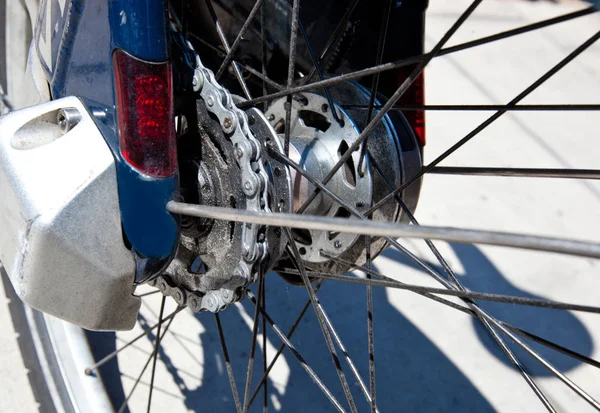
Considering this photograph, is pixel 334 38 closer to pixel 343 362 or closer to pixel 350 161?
pixel 350 161

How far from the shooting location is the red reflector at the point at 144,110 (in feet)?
2.04

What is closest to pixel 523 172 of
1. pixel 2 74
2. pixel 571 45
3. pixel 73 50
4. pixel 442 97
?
pixel 73 50

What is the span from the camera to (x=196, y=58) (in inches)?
27.5

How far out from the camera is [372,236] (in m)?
0.85

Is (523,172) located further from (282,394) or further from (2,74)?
(2,74)

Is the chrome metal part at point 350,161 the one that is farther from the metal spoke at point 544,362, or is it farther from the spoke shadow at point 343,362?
the spoke shadow at point 343,362

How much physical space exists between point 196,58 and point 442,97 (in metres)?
1.29

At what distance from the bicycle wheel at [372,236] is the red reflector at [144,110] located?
5cm

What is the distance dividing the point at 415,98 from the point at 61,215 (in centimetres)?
47

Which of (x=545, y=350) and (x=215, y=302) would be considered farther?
(x=545, y=350)

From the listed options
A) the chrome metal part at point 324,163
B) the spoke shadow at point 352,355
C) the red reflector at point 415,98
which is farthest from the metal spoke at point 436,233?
the spoke shadow at point 352,355

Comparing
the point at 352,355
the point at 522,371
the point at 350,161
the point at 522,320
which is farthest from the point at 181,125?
the point at 522,320

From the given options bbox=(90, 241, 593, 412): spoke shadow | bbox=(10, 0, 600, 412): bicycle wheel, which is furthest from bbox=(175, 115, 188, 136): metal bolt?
bbox=(90, 241, 593, 412): spoke shadow

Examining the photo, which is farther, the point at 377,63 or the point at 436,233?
the point at 377,63
